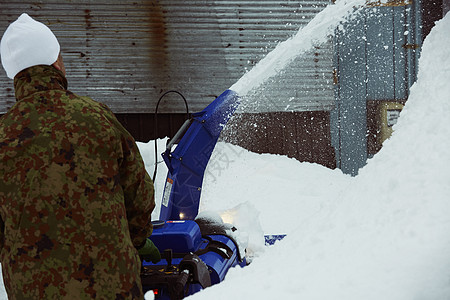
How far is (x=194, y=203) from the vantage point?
3502 millimetres

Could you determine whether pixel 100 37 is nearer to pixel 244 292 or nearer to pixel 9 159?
pixel 9 159

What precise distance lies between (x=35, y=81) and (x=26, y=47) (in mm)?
132

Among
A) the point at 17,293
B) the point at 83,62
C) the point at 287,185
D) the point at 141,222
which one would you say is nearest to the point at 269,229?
the point at 287,185

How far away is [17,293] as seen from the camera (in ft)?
5.87

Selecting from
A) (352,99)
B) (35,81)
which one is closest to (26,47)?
(35,81)

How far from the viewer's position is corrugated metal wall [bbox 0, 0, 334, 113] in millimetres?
7285

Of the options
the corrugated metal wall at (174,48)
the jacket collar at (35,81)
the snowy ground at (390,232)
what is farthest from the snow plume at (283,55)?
the jacket collar at (35,81)

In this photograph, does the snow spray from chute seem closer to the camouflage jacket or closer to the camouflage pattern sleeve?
the camouflage pattern sleeve

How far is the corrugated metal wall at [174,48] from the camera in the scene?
23.9 ft

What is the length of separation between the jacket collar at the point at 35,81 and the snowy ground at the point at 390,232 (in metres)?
0.99

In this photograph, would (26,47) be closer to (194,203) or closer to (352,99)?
(194,203)

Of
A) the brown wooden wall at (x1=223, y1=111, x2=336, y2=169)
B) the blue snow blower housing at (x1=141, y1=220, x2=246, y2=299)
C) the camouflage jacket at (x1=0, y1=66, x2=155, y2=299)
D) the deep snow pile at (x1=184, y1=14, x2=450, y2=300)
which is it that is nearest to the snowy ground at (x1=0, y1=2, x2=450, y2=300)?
the deep snow pile at (x1=184, y1=14, x2=450, y2=300)

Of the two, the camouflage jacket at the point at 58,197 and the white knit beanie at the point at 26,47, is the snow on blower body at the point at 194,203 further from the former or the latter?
the white knit beanie at the point at 26,47

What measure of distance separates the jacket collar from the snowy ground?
3.25 feet
